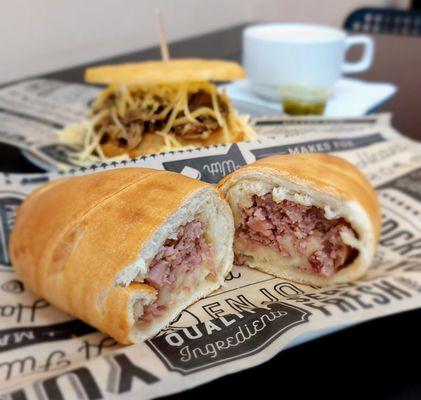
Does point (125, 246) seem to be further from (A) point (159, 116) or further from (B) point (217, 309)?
(A) point (159, 116)

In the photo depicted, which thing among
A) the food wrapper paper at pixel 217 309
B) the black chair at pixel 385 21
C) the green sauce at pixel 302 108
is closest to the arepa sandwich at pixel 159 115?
the food wrapper paper at pixel 217 309

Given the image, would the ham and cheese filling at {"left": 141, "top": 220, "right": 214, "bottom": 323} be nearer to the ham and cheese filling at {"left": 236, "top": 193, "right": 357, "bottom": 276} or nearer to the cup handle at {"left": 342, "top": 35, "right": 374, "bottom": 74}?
the ham and cheese filling at {"left": 236, "top": 193, "right": 357, "bottom": 276}

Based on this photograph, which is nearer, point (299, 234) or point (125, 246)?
point (125, 246)

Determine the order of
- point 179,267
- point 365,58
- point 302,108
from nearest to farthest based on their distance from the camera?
point 179,267
point 302,108
point 365,58

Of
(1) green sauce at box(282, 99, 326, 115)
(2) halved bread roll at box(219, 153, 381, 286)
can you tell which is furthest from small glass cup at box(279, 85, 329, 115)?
(2) halved bread roll at box(219, 153, 381, 286)

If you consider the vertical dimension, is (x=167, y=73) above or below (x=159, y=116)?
above

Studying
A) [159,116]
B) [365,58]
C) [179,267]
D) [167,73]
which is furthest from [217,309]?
[365,58]
